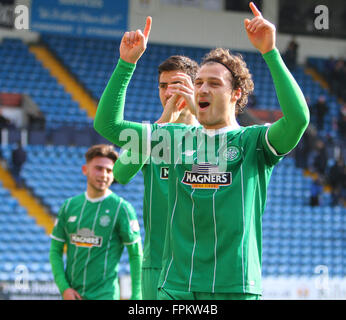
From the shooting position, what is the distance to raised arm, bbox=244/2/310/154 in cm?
265

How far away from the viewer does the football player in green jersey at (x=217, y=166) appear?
2736mm

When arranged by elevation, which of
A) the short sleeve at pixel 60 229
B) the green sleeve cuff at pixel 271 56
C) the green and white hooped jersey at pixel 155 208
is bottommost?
the short sleeve at pixel 60 229

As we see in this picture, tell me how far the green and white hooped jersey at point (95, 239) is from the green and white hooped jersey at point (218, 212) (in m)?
2.25

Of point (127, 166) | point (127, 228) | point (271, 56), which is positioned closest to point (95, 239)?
point (127, 228)

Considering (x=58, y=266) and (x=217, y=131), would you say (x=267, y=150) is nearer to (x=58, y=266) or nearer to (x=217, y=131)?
(x=217, y=131)

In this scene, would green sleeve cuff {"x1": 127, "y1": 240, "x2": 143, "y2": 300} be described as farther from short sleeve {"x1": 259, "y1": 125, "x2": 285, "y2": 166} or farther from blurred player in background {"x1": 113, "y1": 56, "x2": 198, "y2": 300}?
short sleeve {"x1": 259, "y1": 125, "x2": 285, "y2": 166}

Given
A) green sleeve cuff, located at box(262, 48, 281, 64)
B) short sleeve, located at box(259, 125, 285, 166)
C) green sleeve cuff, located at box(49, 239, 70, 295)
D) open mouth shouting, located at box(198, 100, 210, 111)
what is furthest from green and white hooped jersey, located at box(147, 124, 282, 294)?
green sleeve cuff, located at box(49, 239, 70, 295)

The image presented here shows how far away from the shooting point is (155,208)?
395 centimetres

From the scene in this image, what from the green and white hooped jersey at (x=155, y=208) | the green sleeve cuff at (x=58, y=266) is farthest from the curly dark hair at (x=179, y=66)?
the green sleeve cuff at (x=58, y=266)

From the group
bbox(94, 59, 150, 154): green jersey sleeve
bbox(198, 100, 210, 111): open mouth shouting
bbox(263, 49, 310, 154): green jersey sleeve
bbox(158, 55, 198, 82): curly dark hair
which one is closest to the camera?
bbox(263, 49, 310, 154): green jersey sleeve

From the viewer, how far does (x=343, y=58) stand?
64.7 ft

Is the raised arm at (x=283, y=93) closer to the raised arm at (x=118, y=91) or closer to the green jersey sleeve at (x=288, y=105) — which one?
the green jersey sleeve at (x=288, y=105)

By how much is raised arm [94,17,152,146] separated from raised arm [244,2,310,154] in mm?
500
